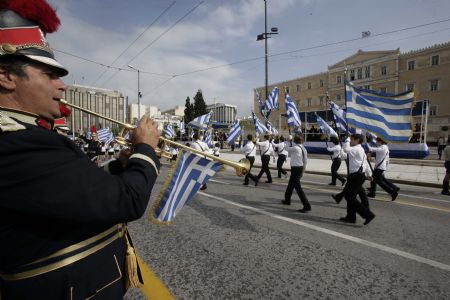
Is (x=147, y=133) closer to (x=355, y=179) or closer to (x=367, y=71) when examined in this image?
(x=355, y=179)

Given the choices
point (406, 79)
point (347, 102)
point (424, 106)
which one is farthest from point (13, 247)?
point (406, 79)

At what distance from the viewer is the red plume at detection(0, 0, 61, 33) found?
4.08ft

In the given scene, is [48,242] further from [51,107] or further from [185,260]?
[185,260]

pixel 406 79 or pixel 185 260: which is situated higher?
pixel 406 79

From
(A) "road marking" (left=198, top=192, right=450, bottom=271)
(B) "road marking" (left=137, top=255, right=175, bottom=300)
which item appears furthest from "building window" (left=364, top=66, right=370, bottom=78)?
(B) "road marking" (left=137, top=255, right=175, bottom=300)

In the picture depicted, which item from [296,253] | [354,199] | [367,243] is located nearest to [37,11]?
[296,253]

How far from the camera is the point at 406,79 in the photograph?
4534 centimetres

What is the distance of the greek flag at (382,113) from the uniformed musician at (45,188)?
7989 mm

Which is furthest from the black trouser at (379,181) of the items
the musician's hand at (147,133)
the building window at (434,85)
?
the building window at (434,85)

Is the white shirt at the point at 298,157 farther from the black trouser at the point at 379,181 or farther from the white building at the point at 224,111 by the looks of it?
the white building at the point at 224,111

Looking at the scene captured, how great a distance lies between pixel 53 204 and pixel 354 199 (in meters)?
5.57

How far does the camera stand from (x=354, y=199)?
5.50 meters

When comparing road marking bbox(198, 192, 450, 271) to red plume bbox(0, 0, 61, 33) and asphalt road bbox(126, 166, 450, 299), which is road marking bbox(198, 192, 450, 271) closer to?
asphalt road bbox(126, 166, 450, 299)

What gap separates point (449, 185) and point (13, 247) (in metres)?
12.1
